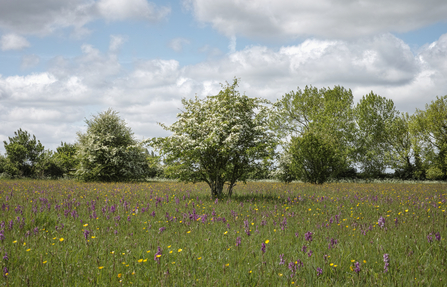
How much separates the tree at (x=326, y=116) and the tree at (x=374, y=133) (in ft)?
3.97

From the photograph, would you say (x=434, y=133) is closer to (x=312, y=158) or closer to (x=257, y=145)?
(x=312, y=158)

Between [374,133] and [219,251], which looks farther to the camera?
[374,133]

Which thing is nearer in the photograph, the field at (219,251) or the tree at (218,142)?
the field at (219,251)

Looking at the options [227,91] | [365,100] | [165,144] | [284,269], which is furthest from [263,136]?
[365,100]

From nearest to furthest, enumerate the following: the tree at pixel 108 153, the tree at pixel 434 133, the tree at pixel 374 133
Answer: the tree at pixel 108 153
the tree at pixel 434 133
the tree at pixel 374 133

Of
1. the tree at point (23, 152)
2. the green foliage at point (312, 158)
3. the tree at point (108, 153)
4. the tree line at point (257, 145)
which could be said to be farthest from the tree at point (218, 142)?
the tree at point (23, 152)

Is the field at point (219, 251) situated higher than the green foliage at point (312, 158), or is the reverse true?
the green foliage at point (312, 158)

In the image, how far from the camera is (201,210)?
8.48m

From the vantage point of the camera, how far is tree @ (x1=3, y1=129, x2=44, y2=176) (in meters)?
28.9

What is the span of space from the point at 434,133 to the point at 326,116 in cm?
1088

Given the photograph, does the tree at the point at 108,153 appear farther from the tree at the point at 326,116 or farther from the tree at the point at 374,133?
the tree at the point at 374,133

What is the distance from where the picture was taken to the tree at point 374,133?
118 ft

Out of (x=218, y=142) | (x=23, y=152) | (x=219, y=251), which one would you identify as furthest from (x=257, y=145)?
(x=23, y=152)

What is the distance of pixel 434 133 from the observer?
1228 inches
